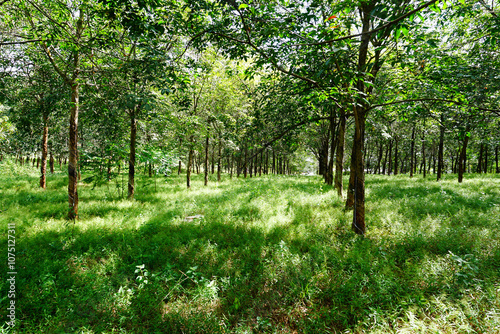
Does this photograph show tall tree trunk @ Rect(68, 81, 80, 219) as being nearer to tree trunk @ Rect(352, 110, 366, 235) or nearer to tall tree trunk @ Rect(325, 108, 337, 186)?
tree trunk @ Rect(352, 110, 366, 235)

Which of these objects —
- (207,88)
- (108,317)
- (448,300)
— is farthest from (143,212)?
(207,88)

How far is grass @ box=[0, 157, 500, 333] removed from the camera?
349 centimetres

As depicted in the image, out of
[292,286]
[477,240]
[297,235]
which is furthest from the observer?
[297,235]

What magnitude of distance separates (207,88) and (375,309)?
53.4 ft

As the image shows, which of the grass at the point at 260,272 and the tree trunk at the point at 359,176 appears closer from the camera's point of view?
the grass at the point at 260,272

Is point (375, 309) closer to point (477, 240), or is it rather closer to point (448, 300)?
point (448, 300)

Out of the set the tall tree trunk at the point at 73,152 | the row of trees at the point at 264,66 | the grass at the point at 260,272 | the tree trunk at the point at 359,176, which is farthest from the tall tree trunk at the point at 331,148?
the tall tree trunk at the point at 73,152

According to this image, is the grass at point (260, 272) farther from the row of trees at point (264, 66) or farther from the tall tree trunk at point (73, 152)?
the row of trees at point (264, 66)

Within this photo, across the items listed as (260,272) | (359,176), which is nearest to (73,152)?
(260,272)

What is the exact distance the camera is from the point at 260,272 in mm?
4742

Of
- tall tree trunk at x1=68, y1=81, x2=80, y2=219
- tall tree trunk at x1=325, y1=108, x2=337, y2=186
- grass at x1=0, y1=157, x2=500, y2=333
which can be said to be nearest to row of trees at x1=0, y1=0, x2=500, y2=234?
tall tree trunk at x1=68, y1=81, x2=80, y2=219

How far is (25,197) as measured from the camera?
981 centimetres

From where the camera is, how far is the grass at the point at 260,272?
3492 mm

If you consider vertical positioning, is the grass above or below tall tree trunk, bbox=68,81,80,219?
below
